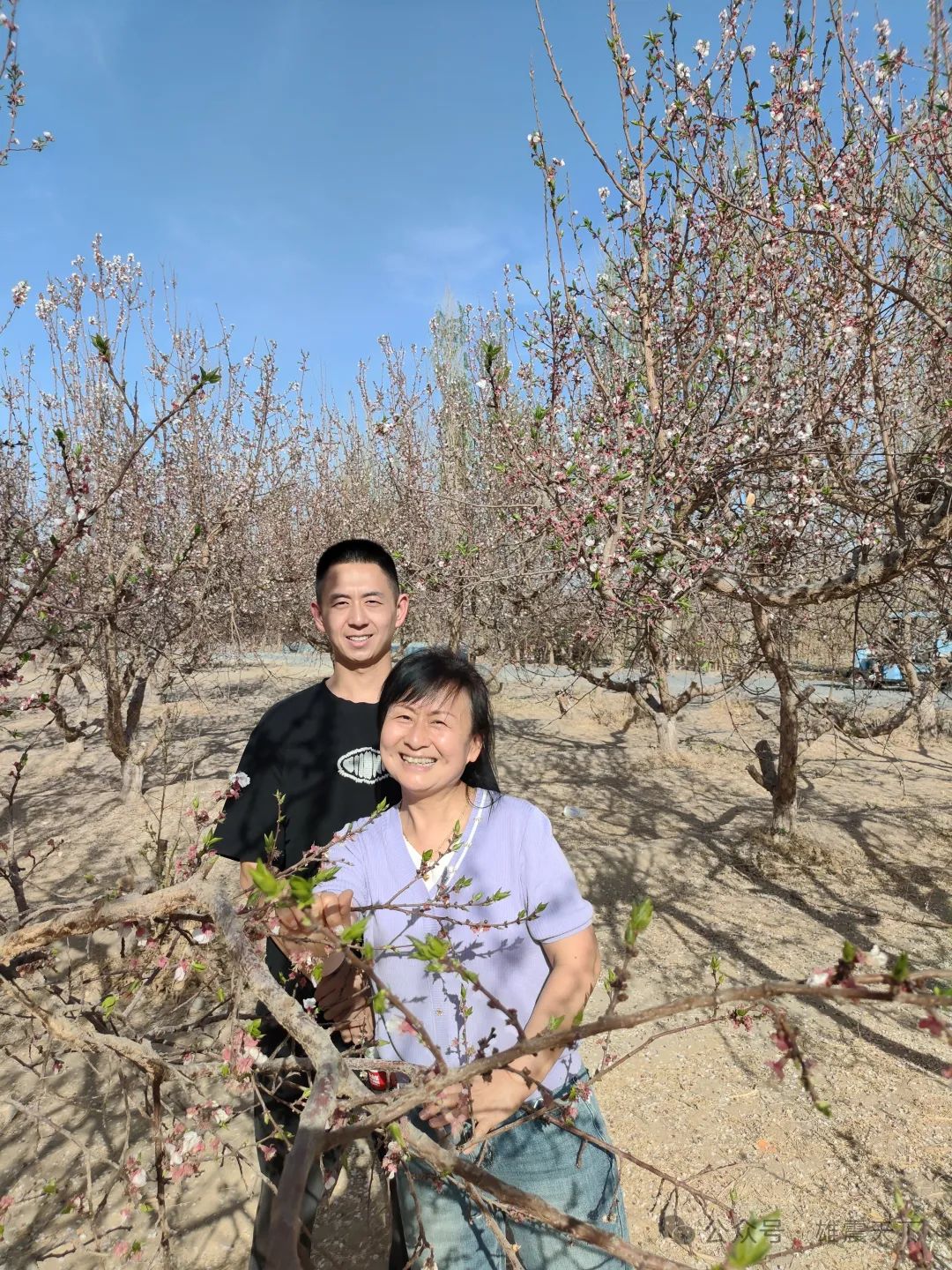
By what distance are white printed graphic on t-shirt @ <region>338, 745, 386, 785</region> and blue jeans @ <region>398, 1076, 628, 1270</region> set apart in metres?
0.87

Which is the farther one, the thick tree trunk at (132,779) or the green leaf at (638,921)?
the thick tree trunk at (132,779)

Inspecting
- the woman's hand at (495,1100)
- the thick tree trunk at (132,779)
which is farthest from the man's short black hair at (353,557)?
the thick tree trunk at (132,779)

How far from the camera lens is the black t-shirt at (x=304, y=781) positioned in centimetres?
A: 197

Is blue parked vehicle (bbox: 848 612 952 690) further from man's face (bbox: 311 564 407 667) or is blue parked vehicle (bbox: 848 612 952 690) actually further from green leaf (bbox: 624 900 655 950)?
green leaf (bbox: 624 900 655 950)

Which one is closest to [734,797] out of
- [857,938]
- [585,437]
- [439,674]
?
[857,938]

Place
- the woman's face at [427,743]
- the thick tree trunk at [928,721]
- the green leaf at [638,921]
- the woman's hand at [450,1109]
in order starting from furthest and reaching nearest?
1. the thick tree trunk at [928,721]
2. the woman's face at [427,743]
3. the woman's hand at [450,1109]
4. the green leaf at [638,921]

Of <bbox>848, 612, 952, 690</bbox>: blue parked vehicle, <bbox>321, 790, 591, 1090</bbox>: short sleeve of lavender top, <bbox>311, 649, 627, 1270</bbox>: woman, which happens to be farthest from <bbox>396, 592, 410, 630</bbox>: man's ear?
<bbox>848, 612, 952, 690</bbox>: blue parked vehicle

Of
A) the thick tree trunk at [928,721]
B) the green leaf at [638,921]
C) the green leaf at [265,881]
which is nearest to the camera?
the green leaf at [265,881]

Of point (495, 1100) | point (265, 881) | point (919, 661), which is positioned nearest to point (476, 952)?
point (495, 1100)

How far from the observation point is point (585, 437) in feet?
16.2

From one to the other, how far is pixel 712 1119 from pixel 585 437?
150 inches

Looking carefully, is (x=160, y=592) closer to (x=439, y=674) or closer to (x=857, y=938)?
(x=439, y=674)

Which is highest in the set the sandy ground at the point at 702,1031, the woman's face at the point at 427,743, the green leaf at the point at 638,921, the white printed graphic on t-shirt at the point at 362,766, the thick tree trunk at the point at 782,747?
the woman's face at the point at 427,743

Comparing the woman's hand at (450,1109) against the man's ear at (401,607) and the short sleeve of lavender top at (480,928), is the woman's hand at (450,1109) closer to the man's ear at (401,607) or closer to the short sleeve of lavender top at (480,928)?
the short sleeve of lavender top at (480,928)
